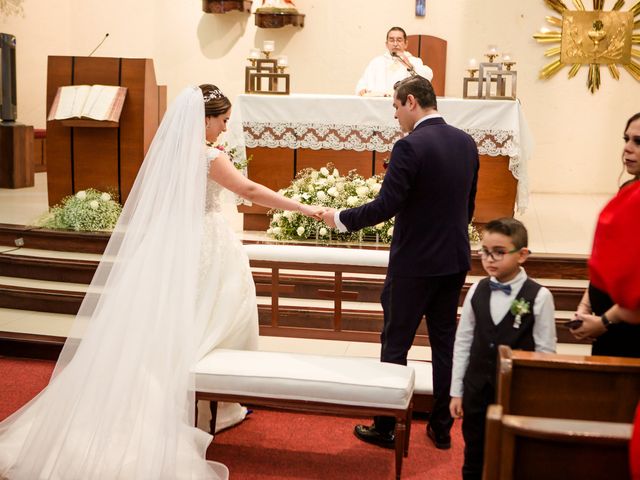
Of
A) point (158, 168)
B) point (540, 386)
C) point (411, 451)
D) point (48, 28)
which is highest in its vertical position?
point (48, 28)

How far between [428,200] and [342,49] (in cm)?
765

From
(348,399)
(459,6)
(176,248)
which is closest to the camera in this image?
(348,399)

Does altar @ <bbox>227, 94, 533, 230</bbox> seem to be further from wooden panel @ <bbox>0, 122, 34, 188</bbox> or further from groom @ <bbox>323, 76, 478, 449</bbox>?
wooden panel @ <bbox>0, 122, 34, 188</bbox>

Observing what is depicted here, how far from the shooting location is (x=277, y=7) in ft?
35.3

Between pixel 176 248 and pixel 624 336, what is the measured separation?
2.14 m

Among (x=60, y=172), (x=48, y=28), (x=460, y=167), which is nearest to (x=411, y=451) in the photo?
(x=460, y=167)

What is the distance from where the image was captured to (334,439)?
171 inches

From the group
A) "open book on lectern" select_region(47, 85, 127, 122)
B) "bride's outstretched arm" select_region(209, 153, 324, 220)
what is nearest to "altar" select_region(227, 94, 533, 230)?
"open book on lectern" select_region(47, 85, 127, 122)

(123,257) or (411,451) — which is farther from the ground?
(123,257)

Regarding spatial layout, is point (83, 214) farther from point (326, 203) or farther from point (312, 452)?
point (312, 452)

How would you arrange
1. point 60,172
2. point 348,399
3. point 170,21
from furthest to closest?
point 170,21, point 60,172, point 348,399

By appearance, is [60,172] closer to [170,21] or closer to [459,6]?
[170,21]

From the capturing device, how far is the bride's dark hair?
4.30 meters

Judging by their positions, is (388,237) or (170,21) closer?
(388,237)
